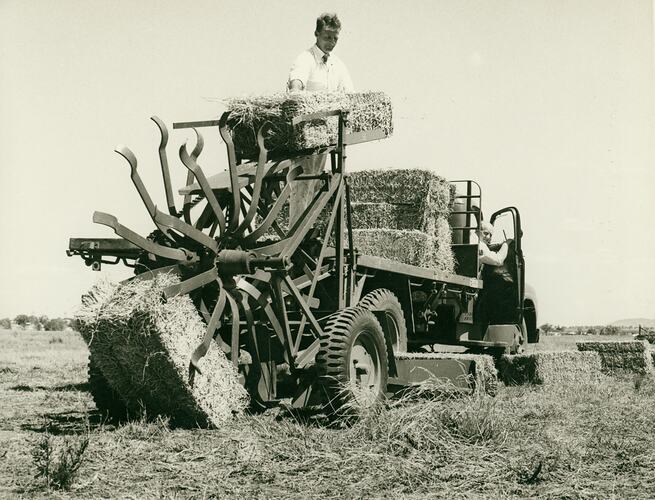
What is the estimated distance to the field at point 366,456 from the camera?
5141 millimetres

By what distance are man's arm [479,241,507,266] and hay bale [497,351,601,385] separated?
4.91ft

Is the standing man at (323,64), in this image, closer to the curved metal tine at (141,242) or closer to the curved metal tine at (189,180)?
the curved metal tine at (189,180)

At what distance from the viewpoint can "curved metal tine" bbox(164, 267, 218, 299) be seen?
269 inches

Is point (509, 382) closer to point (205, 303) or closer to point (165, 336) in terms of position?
point (205, 303)

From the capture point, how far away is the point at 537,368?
454 inches

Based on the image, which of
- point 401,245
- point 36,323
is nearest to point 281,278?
point 401,245

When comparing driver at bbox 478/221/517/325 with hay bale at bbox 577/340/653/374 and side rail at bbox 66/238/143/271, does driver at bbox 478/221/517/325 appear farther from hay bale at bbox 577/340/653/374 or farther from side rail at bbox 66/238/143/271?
side rail at bbox 66/238/143/271

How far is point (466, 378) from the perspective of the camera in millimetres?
9234

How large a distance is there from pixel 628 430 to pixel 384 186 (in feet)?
18.0

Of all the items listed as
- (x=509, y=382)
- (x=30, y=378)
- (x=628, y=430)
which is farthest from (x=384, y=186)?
(x=30, y=378)

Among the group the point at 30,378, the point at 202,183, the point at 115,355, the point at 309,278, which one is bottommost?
the point at 30,378

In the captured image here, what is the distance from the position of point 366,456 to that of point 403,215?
6053 mm

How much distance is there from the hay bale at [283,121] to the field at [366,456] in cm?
277

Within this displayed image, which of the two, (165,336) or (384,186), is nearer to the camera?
(165,336)
